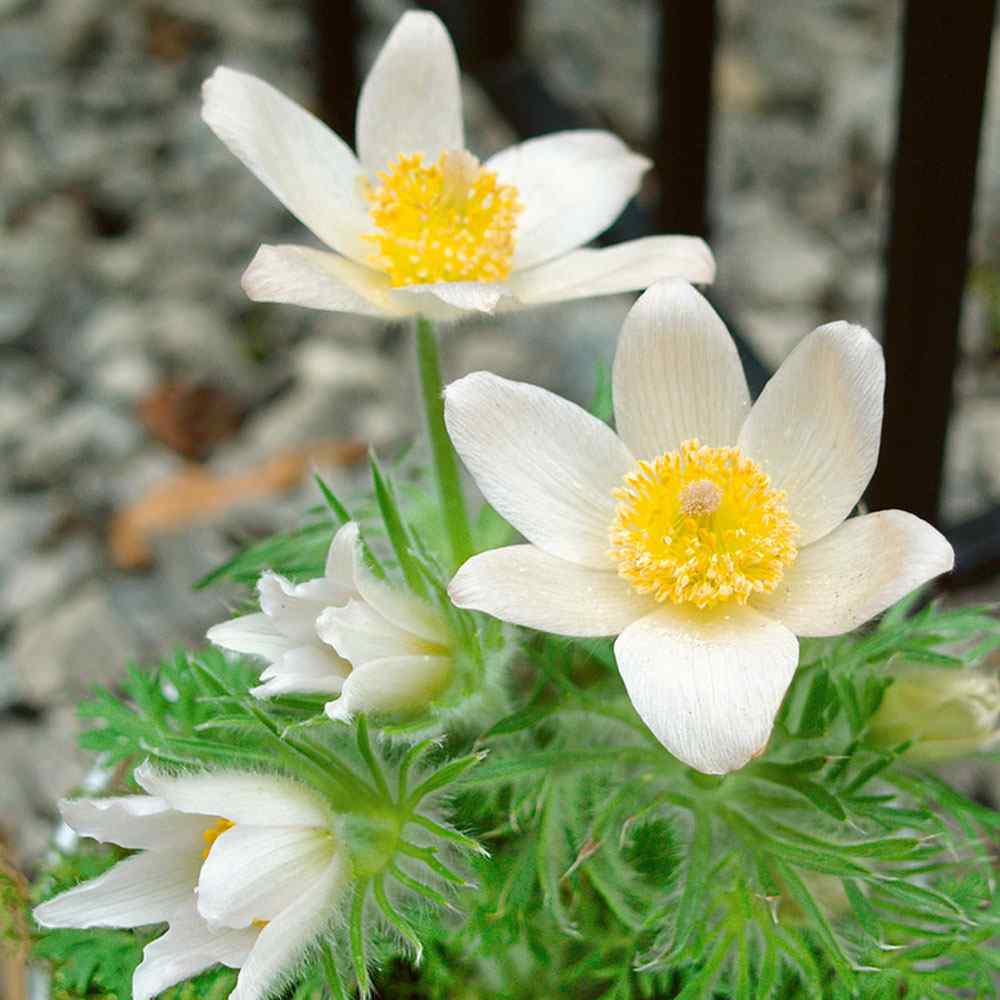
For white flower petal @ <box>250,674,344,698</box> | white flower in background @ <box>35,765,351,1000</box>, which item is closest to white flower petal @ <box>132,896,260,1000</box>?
white flower in background @ <box>35,765,351,1000</box>

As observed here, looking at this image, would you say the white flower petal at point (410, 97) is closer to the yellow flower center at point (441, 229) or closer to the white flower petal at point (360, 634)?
the yellow flower center at point (441, 229)

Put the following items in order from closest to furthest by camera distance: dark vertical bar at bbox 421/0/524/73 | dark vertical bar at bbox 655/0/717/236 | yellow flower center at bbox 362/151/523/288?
1. yellow flower center at bbox 362/151/523/288
2. dark vertical bar at bbox 655/0/717/236
3. dark vertical bar at bbox 421/0/524/73

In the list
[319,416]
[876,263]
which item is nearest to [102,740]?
[319,416]

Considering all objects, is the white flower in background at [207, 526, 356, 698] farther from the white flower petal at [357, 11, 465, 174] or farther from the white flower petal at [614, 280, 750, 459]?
the white flower petal at [357, 11, 465, 174]

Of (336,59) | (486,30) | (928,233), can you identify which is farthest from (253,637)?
(336,59)

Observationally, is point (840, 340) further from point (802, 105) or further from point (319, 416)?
point (802, 105)

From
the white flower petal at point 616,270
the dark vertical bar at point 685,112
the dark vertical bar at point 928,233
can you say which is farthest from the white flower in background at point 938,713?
the dark vertical bar at point 685,112

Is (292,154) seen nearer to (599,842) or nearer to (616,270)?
(616,270)

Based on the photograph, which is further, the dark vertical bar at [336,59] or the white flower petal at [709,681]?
the dark vertical bar at [336,59]
